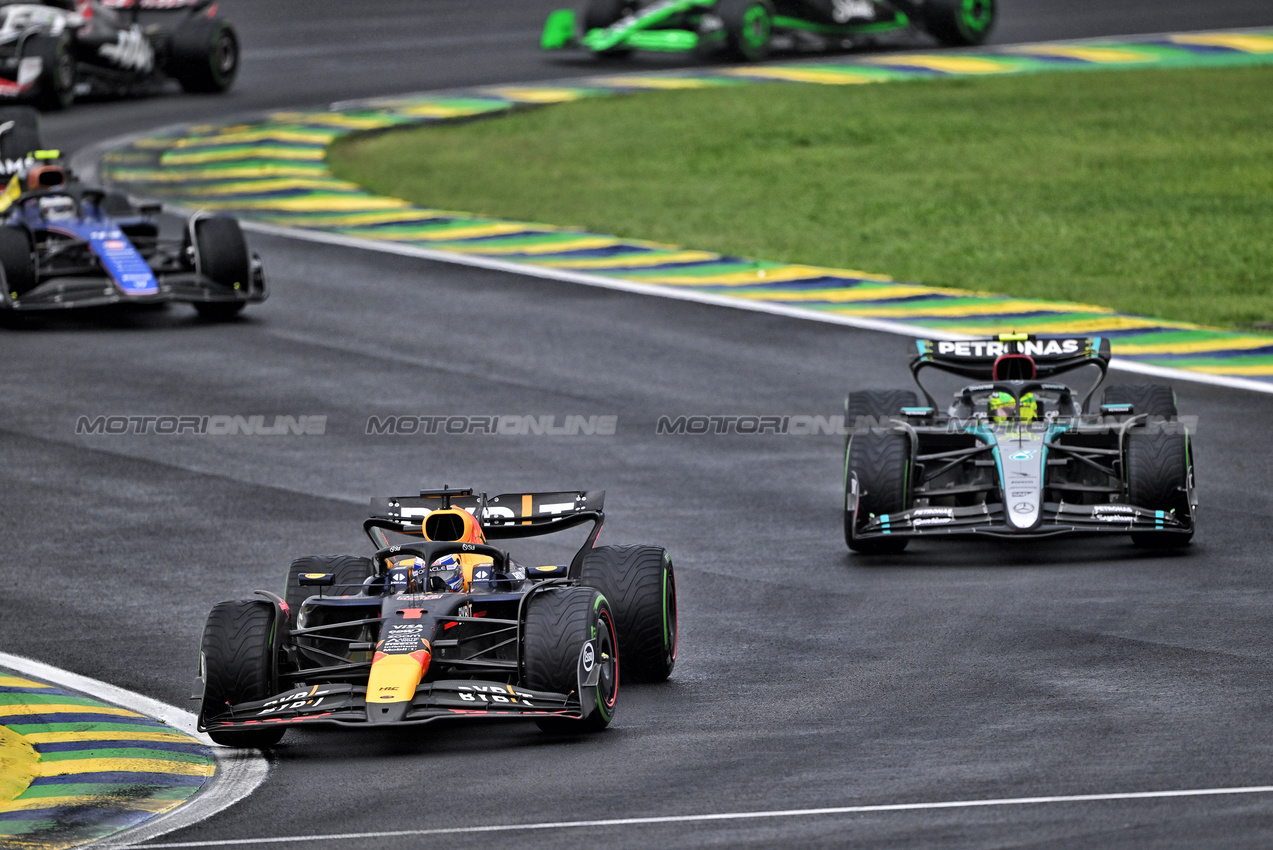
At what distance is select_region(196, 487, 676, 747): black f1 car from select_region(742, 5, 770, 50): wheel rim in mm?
28208

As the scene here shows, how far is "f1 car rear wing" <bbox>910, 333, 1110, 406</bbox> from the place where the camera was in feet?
53.5

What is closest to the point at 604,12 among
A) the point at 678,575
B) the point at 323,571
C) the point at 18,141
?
the point at 18,141

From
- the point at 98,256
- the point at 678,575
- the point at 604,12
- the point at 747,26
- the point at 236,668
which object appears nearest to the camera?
the point at 236,668

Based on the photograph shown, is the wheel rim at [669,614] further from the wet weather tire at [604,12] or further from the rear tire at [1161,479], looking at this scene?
Result: the wet weather tire at [604,12]

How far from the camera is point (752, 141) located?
34.0 m

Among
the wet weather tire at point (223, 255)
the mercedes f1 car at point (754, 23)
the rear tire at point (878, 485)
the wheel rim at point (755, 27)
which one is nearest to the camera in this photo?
the rear tire at point (878, 485)

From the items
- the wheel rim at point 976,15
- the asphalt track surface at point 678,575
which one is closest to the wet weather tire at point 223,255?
the asphalt track surface at point 678,575

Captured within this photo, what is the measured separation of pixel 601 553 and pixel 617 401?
7972 mm

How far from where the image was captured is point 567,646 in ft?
34.8

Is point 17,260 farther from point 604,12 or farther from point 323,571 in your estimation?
point 604,12

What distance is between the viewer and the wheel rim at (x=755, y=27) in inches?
1547

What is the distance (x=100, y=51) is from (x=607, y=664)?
27.5m

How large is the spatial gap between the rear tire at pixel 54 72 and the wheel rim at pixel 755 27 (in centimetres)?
1214

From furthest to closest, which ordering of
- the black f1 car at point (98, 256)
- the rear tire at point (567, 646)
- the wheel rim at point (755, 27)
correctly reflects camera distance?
the wheel rim at point (755, 27) → the black f1 car at point (98, 256) → the rear tire at point (567, 646)
